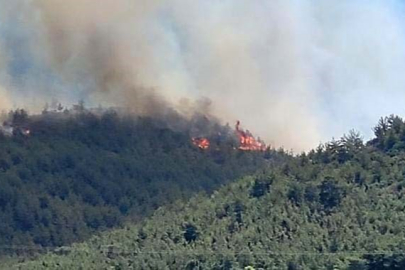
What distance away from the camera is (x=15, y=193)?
196625 millimetres

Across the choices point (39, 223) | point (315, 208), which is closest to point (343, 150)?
point (315, 208)

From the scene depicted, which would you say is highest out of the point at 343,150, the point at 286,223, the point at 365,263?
the point at 343,150

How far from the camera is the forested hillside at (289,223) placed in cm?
12094

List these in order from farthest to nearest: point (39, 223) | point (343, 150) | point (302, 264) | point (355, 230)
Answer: point (39, 223), point (343, 150), point (355, 230), point (302, 264)

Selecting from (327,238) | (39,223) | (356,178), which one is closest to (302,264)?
(327,238)

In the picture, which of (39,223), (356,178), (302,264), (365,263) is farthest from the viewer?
(39,223)

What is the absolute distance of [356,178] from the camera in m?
143

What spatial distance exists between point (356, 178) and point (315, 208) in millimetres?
8276

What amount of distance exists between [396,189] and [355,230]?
14519 mm

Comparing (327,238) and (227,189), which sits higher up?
(227,189)

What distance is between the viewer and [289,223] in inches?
5207

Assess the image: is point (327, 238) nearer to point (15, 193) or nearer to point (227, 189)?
point (227, 189)

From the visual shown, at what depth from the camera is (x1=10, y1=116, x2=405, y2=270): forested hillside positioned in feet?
397

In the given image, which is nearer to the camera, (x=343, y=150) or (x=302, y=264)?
(x=302, y=264)
